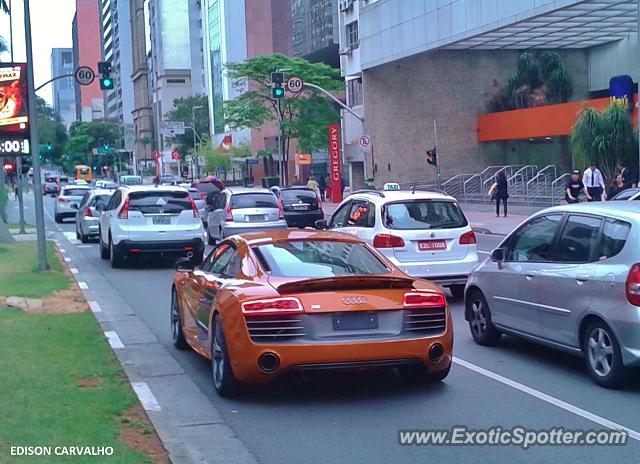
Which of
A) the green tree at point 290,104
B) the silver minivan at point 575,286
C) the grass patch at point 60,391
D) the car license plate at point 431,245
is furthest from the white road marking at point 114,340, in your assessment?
the green tree at point 290,104

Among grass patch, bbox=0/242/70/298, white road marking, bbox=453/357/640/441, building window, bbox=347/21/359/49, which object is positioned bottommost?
white road marking, bbox=453/357/640/441

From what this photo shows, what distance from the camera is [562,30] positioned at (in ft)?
150

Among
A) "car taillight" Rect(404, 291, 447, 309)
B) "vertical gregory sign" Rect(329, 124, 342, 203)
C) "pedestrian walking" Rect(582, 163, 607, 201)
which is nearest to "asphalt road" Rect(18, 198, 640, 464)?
"car taillight" Rect(404, 291, 447, 309)

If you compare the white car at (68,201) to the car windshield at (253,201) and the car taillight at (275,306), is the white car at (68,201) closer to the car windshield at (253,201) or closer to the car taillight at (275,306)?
the car windshield at (253,201)

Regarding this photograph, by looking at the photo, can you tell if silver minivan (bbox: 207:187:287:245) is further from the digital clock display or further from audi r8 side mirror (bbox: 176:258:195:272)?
audi r8 side mirror (bbox: 176:258:195:272)

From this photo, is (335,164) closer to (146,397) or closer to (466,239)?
(466,239)

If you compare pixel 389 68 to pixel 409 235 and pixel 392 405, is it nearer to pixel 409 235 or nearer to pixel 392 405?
pixel 409 235

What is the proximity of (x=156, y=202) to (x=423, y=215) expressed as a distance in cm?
824

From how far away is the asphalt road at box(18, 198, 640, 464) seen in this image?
6816 mm

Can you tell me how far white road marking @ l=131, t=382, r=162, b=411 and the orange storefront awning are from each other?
38381 millimetres

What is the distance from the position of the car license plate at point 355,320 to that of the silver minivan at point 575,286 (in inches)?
82.2

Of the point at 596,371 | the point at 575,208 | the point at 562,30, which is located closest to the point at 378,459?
the point at 596,371

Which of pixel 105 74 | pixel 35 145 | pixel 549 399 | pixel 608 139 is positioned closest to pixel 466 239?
pixel 549 399

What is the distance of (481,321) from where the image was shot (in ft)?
35.8
